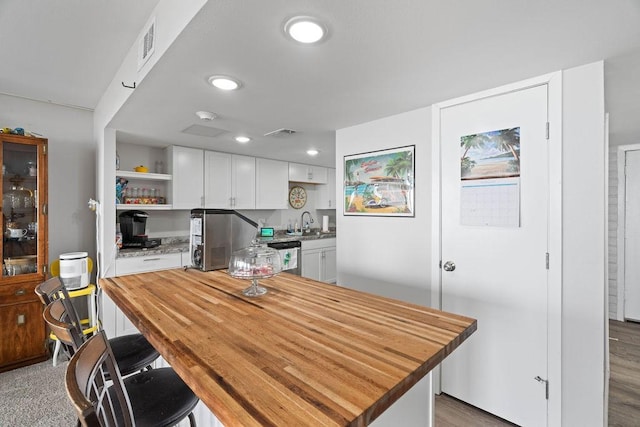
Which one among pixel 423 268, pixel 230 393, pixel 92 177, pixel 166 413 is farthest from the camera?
pixel 92 177

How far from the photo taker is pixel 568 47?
4.75ft

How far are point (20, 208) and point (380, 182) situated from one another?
129 inches

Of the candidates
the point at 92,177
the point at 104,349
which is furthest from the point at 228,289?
the point at 92,177

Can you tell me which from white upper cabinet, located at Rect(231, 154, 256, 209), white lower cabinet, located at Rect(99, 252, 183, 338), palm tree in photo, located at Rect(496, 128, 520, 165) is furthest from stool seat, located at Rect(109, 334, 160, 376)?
white upper cabinet, located at Rect(231, 154, 256, 209)

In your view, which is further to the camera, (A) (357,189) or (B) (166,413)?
(A) (357,189)

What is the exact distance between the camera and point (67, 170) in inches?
125

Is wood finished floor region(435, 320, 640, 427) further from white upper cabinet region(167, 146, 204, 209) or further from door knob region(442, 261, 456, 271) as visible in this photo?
white upper cabinet region(167, 146, 204, 209)

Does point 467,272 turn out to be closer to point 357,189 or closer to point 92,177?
point 357,189

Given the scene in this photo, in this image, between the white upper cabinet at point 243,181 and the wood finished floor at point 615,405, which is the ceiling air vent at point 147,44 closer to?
the white upper cabinet at point 243,181

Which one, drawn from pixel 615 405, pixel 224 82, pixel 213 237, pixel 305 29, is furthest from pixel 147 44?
pixel 615 405

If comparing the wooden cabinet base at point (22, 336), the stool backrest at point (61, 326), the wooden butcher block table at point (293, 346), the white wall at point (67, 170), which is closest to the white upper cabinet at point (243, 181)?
the white wall at point (67, 170)

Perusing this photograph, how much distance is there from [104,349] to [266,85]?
5.40ft

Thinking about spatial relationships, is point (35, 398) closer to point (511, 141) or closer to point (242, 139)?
point (242, 139)

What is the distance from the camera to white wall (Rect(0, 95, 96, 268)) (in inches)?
119
